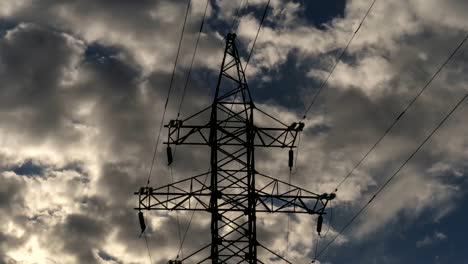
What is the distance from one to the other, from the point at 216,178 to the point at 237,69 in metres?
5.72

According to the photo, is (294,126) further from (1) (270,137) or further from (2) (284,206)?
(2) (284,206)

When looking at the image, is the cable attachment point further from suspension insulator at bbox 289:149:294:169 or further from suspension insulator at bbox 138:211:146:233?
suspension insulator at bbox 289:149:294:169

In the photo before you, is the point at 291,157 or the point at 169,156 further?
the point at 169,156

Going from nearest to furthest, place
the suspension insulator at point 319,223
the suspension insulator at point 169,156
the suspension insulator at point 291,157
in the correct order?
the suspension insulator at point 319,223 → the suspension insulator at point 291,157 → the suspension insulator at point 169,156

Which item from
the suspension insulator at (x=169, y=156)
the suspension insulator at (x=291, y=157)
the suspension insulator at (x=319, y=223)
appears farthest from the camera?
the suspension insulator at (x=169, y=156)

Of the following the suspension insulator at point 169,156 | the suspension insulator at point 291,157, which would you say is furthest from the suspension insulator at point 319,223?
the suspension insulator at point 169,156

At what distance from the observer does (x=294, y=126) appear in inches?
1124

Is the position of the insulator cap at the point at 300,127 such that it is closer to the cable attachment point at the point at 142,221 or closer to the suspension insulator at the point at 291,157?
the suspension insulator at the point at 291,157

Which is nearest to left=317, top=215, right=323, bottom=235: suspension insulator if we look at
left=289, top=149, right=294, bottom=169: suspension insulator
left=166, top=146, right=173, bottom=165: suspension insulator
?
left=289, top=149, right=294, bottom=169: suspension insulator

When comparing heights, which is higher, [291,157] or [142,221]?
[291,157]

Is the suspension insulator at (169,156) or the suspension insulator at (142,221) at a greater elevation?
the suspension insulator at (169,156)

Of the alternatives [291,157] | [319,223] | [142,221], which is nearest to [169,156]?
[142,221]

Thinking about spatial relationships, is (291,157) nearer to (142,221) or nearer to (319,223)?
(319,223)

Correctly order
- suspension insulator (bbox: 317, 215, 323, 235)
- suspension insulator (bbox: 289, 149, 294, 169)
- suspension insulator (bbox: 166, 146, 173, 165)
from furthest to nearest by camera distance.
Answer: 1. suspension insulator (bbox: 166, 146, 173, 165)
2. suspension insulator (bbox: 289, 149, 294, 169)
3. suspension insulator (bbox: 317, 215, 323, 235)
